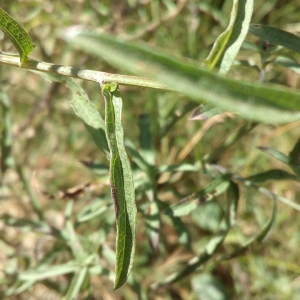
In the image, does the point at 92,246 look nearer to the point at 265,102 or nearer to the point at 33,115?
the point at 33,115

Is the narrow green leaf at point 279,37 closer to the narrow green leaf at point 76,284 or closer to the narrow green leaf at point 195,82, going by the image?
the narrow green leaf at point 195,82

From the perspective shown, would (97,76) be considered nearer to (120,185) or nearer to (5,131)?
(120,185)

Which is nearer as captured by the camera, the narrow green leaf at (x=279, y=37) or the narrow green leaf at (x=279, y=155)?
the narrow green leaf at (x=279, y=37)

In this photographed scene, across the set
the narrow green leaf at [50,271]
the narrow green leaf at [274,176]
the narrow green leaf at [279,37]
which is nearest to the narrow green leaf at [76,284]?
the narrow green leaf at [50,271]

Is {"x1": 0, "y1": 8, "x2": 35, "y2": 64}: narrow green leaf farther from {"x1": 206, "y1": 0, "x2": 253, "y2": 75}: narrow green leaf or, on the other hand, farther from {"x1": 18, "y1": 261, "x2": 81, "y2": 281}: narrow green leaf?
{"x1": 18, "y1": 261, "x2": 81, "y2": 281}: narrow green leaf

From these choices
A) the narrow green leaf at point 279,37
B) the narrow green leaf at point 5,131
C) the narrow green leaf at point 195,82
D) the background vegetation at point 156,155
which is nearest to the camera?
the narrow green leaf at point 195,82

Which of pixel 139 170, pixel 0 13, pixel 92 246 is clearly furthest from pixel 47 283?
pixel 0 13
